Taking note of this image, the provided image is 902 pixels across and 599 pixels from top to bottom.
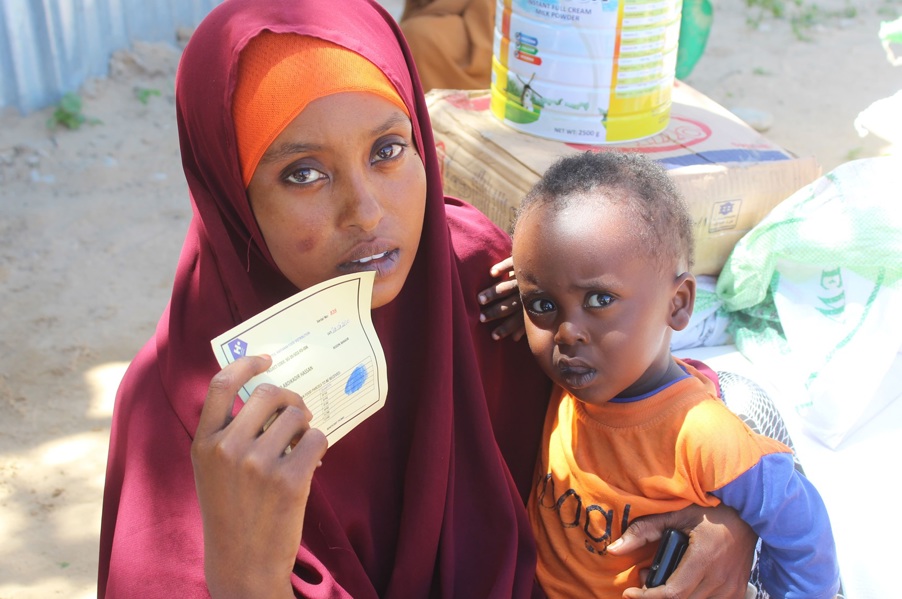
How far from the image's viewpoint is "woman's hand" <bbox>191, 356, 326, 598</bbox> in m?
1.21

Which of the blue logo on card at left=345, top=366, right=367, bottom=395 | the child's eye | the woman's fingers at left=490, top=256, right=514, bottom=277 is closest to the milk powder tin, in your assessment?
the woman's fingers at left=490, top=256, right=514, bottom=277

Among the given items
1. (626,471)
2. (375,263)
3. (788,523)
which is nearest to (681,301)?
(626,471)

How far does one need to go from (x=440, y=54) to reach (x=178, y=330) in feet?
11.7

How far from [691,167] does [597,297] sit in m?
1.12

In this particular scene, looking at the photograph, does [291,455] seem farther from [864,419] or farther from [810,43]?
[810,43]

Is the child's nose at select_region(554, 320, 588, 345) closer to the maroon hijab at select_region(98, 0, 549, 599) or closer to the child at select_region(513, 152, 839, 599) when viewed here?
the child at select_region(513, 152, 839, 599)

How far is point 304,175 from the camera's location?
1445 mm

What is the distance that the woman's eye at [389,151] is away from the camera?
151 centimetres

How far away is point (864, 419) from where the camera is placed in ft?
7.23

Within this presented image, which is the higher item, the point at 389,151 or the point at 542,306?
the point at 389,151

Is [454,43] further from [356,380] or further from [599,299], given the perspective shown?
[356,380]

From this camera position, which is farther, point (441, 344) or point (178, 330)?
point (441, 344)

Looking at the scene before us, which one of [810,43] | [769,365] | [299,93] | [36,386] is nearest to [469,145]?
[769,365]

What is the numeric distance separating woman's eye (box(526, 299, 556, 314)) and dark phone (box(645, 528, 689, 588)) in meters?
0.45
